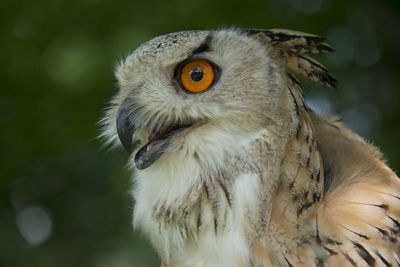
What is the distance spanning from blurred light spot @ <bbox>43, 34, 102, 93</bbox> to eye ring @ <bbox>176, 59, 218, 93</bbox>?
120 inches

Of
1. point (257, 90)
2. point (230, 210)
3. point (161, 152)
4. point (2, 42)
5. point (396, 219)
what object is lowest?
point (396, 219)

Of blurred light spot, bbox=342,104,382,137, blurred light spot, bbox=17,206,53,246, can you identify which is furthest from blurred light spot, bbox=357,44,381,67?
blurred light spot, bbox=17,206,53,246

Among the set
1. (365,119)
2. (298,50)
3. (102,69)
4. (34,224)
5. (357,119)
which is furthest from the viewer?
(34,224)

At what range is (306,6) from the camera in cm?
555

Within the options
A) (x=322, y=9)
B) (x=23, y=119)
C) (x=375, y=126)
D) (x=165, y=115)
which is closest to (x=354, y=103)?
(x=375, y=126)

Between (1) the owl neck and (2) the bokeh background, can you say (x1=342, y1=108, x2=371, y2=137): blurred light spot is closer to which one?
(2) the bokeh background

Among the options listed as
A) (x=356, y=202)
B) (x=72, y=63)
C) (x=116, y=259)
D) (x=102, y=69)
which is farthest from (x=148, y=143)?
(x=116, y=259)

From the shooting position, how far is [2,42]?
5.25 meters

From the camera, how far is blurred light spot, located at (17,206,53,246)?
6.43 m

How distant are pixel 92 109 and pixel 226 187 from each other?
11.2ft

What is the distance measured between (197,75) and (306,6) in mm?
3555

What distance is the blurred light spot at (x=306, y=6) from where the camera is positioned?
216 inches

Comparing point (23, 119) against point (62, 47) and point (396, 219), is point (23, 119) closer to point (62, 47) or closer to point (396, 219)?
point (62, 47)

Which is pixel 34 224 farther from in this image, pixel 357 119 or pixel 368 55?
pixel 368 55
